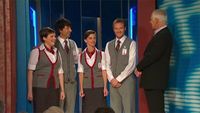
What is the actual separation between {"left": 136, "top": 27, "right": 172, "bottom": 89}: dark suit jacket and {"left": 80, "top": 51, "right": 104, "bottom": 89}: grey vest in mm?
876

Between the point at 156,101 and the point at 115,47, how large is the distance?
95 cm

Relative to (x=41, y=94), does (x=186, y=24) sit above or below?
above

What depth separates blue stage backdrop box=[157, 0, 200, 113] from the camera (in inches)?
164

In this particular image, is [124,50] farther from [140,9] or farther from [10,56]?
[10,56]

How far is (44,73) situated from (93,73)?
631mm

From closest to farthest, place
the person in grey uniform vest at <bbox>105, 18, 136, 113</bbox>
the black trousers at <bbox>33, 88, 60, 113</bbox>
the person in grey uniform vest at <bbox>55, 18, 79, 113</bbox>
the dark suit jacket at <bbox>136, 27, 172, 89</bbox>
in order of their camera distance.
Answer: the dark suit jacket at <bbox>136, 27, 172, 89</bbox>
the black trousers at <bbox>33, 88, 60, 113</bbox>
the person in grey uniform vest at <bbox>105, 18, 136, 113</bbox>
the person in grey uniform vest at <bbox>55, 18, 79, 113</bbox>

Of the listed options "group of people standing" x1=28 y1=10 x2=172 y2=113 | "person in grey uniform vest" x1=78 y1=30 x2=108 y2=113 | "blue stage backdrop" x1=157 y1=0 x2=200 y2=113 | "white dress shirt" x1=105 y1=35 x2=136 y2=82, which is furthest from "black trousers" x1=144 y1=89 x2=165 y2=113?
"person in grey uniform vest" x1=78 y1=30 x2=108 y2=113

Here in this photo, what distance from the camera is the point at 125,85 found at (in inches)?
187

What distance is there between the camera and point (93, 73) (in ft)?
16.3

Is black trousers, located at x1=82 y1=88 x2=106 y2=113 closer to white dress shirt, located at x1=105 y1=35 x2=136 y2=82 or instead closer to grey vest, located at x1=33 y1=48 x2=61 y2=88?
white dress shirt, located at x1=105 y1=35 x2=136 y2=82

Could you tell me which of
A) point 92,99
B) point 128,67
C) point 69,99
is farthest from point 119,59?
point 69,99

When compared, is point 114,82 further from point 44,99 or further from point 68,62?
point 44,99

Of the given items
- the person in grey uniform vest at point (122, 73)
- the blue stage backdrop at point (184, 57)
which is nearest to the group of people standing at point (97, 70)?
the person in grey uniform vest at point (122, 73)

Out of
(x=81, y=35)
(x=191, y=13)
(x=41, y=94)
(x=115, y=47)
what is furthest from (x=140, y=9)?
(x=81, y=35)
